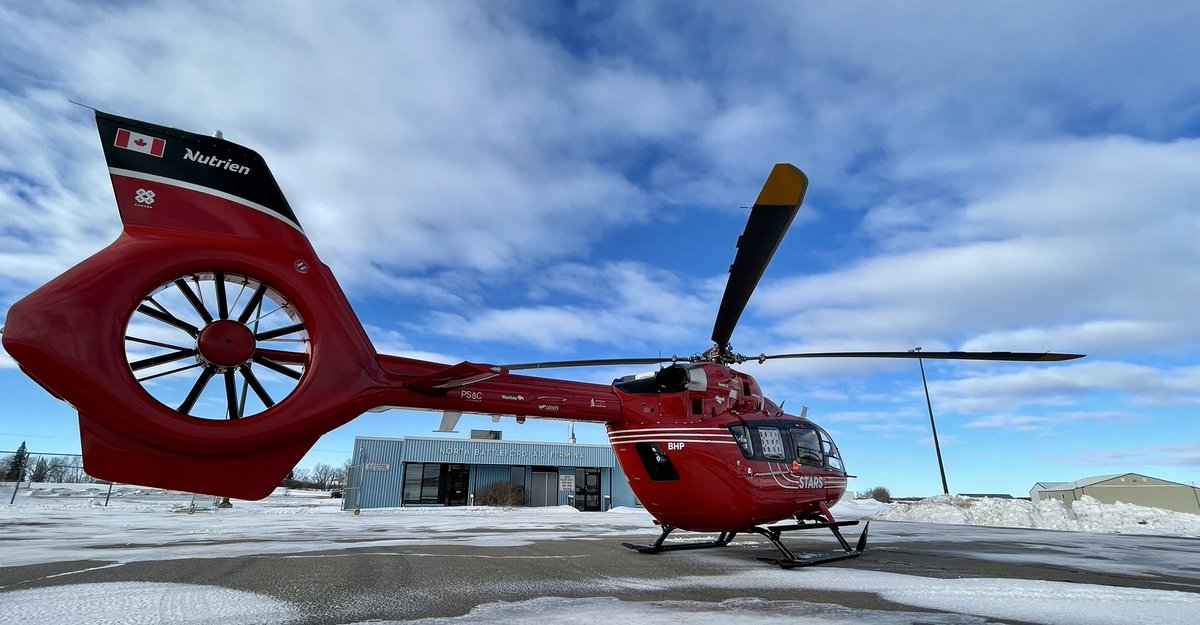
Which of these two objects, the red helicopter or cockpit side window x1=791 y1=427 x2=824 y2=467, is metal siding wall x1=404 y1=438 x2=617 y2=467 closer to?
cockpit side window x1=791 y1=427 x2=824 y2=467

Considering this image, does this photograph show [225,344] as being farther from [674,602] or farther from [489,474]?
[489,474]

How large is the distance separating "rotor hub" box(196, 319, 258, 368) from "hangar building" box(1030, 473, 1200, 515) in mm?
51338

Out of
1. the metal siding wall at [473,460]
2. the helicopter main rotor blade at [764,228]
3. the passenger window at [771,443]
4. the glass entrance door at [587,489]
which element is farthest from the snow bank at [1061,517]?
the helicopter main rotor blade at [764,228]

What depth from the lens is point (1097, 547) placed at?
505 inches

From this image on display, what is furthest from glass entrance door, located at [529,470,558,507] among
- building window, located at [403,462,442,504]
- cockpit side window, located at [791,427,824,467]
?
cockpit side window, located at [791,427,824,467]

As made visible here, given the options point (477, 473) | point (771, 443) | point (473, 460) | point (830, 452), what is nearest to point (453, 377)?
point (771, 443)

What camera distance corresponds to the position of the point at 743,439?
9.35 m

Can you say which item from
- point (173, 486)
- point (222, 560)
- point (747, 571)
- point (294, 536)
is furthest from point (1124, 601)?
point (294, 536)

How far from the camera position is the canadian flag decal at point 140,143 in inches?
187

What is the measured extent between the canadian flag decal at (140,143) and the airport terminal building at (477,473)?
30111 millimetres

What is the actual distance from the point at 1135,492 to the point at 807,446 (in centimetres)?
5310

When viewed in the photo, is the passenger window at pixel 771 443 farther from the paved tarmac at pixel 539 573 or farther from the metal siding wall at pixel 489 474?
the metal siding wall at pixel 489 474

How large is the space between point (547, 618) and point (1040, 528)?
2533 cm

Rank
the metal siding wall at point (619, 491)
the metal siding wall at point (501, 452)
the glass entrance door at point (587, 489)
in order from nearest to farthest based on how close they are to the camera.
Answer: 1. the metal siding wall at point (501, 452)
2. the glass entrance door at point (587, 489)
3. the metal siding wall at point (619, 491)
